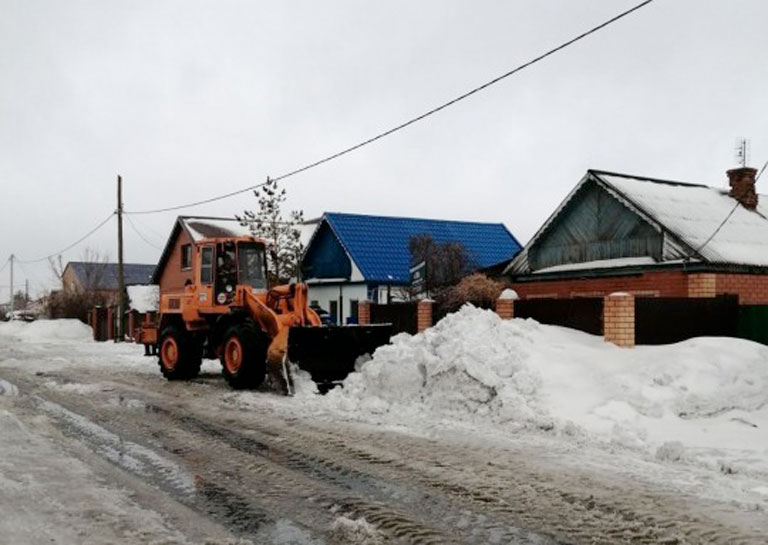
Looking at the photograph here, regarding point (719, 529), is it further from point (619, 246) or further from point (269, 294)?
point (619, 246)

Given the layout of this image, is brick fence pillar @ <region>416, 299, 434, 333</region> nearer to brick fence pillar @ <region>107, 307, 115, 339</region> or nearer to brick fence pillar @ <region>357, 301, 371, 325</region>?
brick fence pillar @ <region>357, 301, 371, 325</region>

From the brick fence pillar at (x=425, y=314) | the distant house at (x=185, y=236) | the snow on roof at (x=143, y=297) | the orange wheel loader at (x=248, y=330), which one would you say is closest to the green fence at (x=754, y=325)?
the orange wheel loader at (x=248, y=330)

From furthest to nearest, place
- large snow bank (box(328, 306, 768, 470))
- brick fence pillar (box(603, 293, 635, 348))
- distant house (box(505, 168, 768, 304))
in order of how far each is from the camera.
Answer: distant house (box(505, 168, 768, 304)), brick fence pillar (box(603, 293, 635, 348)), large snow bank (box(328, 306, 768, 470))

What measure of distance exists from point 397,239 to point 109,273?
5014cm

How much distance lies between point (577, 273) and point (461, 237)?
13690 mm

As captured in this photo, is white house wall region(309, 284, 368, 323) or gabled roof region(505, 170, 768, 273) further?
white house wall region(309, 284, 368, 323)

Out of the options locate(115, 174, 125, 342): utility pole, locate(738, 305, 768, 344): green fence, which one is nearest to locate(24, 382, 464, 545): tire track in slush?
locate(738, 305, 768, 344): green fence

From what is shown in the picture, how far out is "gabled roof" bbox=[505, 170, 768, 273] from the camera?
686 inches

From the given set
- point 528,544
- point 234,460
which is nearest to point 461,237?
point 234,460

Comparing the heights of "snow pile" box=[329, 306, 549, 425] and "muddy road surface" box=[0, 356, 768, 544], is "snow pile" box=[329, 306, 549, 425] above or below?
above

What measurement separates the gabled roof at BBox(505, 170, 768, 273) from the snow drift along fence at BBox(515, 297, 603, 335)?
4.93m

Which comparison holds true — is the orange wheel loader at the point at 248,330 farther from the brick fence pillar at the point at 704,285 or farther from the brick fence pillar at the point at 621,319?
the brick fence pillar at the point at 704,285

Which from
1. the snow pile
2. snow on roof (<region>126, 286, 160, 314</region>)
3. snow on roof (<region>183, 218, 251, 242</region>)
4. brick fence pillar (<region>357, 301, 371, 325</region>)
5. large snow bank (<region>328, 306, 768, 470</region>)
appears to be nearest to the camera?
large snow bank (<region>328, 306, 768, 470</region>)

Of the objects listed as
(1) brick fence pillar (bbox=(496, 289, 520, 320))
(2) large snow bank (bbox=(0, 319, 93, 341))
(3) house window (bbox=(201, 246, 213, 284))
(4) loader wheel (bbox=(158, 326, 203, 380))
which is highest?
(3) house window (bbox=(201, 246, 213, 284))
